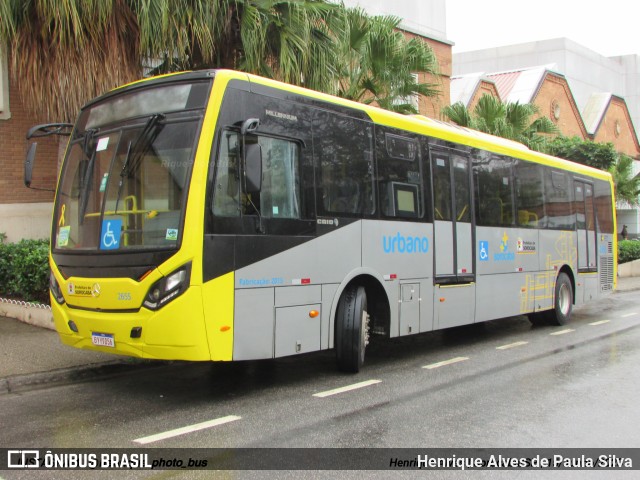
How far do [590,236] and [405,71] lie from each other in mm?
5612

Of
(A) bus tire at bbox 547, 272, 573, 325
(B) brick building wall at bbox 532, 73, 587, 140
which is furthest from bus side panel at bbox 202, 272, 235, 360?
(B) brick building wall at bbox 532, 73, 587, 140

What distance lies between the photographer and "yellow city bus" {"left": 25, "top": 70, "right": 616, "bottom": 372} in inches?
241

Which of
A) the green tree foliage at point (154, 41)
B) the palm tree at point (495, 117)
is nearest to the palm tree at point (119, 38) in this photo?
the green tree foliage at point (154, 41)

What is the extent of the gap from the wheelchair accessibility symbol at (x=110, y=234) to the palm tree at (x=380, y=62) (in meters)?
8.33

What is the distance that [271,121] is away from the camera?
688 cm

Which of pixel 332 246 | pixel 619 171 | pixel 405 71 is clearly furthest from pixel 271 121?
pixel 619 171

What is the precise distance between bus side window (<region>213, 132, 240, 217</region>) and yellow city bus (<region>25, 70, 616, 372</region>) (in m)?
0.01

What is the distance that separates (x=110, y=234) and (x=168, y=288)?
36.6 inches

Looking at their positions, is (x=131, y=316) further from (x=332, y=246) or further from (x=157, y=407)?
(x=332, y=246)

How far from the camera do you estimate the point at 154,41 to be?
10266 mm

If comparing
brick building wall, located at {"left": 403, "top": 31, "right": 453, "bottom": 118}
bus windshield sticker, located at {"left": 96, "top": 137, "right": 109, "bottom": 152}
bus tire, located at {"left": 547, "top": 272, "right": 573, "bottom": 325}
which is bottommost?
bus tire, located at {"left": 547, "top": 272, "right": 573, "bottom": 325}

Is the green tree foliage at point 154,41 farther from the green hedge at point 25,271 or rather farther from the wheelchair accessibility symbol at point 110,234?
the wheelchair accessibility symbol at point 110,234

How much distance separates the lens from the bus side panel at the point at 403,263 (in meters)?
8.12

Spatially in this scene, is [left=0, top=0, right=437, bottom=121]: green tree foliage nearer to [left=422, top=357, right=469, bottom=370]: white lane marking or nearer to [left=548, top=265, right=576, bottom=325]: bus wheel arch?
[left=422, top=357, right=469, bottom=370]: white lane marking
